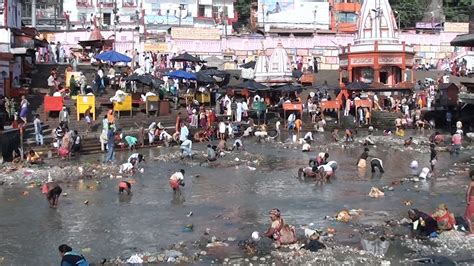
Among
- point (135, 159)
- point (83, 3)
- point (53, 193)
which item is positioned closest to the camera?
point (53, 193)

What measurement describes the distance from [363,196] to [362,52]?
2882 cm

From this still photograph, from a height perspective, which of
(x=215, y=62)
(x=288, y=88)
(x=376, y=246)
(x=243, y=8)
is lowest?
(x=376, y=246)

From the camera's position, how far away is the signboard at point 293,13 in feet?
227

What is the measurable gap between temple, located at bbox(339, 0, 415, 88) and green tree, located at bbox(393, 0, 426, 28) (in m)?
32.3

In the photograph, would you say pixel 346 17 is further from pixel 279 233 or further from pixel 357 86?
pixel 279 233

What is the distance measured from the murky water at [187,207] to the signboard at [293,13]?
152ft

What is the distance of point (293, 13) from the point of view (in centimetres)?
6956

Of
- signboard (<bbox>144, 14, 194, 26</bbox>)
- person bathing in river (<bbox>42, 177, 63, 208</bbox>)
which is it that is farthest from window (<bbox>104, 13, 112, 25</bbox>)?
person bathing in river (<bbox>42, 177, 63, 208</bbox>)

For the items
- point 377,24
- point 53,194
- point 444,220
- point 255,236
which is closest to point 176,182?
point 53,194

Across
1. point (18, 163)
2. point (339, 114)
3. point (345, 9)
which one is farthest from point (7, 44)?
point (345, 9)

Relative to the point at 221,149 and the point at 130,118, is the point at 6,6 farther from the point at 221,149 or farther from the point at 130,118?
the point at 221,149

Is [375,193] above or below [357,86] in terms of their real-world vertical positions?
below

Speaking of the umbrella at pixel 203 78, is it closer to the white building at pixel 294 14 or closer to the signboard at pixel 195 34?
the signboard at pixel 195 34

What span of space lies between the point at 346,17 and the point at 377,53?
29228mm
